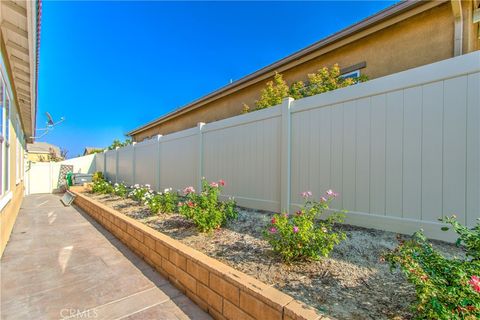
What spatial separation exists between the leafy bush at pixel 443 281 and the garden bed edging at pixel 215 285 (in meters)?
0.62

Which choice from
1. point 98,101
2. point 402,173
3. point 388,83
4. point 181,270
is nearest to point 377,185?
point 402,173

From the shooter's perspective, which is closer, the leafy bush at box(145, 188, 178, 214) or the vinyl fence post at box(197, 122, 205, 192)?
the leafy bush at box(145, 188, 178, 214)

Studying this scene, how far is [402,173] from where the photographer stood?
275cm

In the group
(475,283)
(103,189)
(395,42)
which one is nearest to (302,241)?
(475,283)

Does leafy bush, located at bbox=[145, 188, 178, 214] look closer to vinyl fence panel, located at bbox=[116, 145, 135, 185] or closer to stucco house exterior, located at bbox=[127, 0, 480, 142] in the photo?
stucco house exterior, located at bbox=[127, 0, 480, 142]

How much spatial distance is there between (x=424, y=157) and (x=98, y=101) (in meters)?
35.6

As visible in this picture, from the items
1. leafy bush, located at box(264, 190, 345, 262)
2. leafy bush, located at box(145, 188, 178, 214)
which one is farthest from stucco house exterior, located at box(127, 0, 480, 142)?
leafy bush, located at box(145, 188, 178, 214)

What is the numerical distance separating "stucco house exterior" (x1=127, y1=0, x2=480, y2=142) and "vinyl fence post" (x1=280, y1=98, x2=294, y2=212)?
2834 millimetres

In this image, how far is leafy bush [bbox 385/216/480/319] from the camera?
1.30 metres

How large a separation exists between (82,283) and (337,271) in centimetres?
308

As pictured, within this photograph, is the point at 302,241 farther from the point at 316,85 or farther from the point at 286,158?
the point at 316,85

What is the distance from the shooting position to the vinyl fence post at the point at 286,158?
385 centimetres

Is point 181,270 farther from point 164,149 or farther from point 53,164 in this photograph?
point 53,164

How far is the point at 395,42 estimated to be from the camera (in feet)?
16.4
